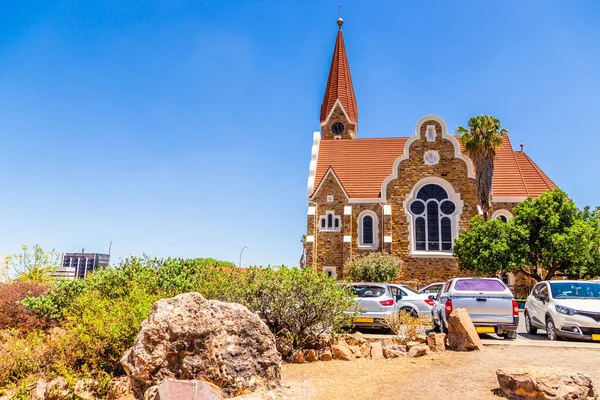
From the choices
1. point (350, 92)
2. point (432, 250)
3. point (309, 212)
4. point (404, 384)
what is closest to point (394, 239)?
point (432, 250)

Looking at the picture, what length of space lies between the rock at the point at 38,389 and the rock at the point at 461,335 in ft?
25.2

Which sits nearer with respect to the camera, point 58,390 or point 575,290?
point 58,390

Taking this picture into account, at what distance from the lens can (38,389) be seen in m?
6.91

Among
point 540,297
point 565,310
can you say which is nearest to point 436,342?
point 565,310

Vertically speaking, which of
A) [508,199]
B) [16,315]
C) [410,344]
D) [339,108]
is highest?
[339,108]

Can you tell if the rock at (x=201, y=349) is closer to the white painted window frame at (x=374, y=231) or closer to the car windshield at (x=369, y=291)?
the car windshield at (x=369, y=291)

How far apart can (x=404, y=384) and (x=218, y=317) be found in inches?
119

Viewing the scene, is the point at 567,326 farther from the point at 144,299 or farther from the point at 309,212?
the point at 309,212

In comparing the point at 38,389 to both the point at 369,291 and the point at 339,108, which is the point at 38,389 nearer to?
the point at 369,291

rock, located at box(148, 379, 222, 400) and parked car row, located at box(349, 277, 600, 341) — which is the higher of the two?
parked car row, located at box(349, 277, 600, 341)

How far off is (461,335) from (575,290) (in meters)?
5.13

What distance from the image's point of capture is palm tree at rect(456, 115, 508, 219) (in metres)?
29.0

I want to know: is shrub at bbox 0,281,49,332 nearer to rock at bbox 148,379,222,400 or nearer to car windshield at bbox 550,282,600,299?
Answer: rock at bbox 148,379,222,400

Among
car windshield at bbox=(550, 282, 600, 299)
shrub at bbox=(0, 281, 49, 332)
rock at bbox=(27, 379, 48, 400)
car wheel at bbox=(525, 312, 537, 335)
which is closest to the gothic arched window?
car wheel at bbox=(525, 312, 537, 335)
